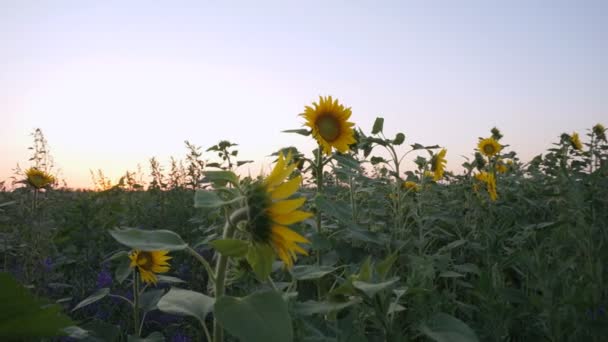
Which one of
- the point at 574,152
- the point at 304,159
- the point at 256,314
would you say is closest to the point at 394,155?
the point at 304,159

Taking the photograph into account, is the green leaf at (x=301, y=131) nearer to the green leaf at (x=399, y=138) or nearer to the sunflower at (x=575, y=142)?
the green leaf at (x=399, y=138)

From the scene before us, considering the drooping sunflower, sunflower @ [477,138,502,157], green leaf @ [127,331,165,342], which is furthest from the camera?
sunflower @ [477,138,502,157]

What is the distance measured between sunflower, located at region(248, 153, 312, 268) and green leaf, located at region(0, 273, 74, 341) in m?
0.37

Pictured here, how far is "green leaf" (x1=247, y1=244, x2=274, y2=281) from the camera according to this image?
91 centimetres

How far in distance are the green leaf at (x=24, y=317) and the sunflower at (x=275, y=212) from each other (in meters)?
0.37

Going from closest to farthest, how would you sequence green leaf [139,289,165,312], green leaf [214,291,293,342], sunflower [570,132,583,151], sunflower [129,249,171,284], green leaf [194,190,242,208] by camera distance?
1. green leaf [214,291,293,342]
2. green leaf [194,190,242,208]
3. green leaf [139,289,165,312]
4. sunflower [129,249,171,284]
5. sunflower [570,132,583,151]

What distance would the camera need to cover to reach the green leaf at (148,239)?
776 millimetres

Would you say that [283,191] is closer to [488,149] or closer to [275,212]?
[275,212]

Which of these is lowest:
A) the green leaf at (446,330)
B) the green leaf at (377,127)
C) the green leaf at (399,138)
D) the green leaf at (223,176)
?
the green leaf at (446,330)

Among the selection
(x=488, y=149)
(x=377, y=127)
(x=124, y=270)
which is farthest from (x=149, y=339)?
(x=488, y=149)

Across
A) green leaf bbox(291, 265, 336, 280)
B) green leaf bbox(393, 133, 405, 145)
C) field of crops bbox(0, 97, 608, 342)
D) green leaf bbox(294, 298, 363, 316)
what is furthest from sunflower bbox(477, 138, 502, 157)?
green leaf bbox(294, 298, 363, 316)

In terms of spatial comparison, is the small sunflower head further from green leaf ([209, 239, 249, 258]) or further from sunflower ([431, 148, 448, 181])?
green leaf ([209, 239, 249, 258])

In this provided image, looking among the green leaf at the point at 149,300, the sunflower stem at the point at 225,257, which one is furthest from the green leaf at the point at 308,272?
the green leaf at the point at 149,300

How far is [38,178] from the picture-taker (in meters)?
3.48
